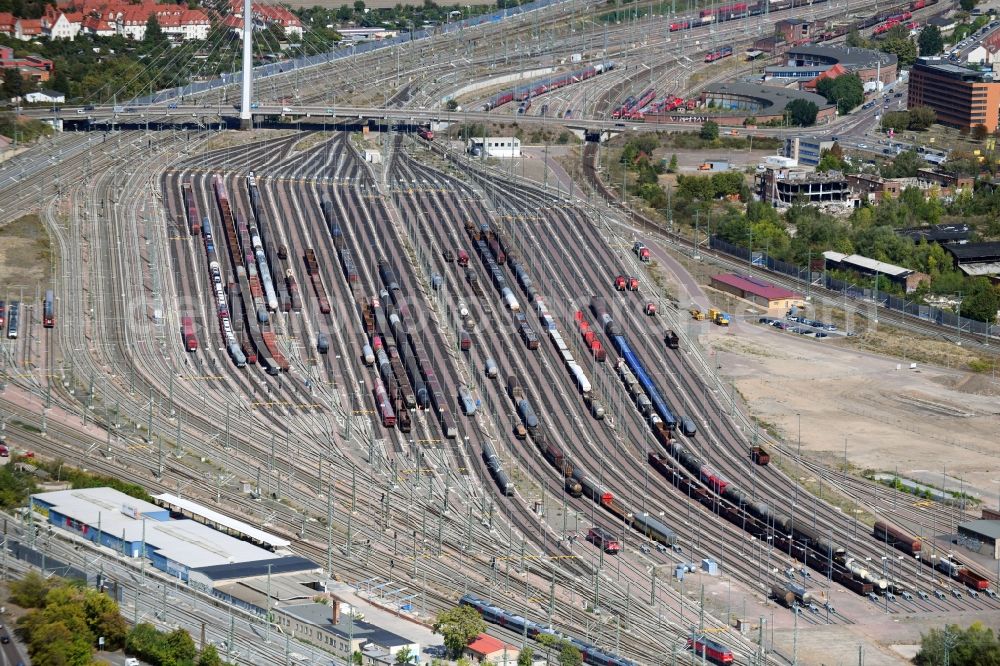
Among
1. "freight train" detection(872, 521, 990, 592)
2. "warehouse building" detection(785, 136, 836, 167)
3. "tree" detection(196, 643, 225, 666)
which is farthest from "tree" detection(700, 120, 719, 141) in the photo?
"tree" detection(196, 643, 225, 666)

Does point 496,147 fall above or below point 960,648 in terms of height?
above

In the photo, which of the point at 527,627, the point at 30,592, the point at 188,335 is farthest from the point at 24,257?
the point at 527,627

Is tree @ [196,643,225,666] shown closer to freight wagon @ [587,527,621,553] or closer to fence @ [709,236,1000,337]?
freight wagon @ [587,527,621,553]

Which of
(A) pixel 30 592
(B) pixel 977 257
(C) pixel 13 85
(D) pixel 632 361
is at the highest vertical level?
(C) pixel 13 85

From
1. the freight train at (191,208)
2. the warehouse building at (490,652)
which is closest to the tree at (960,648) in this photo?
the warehouse building at (490,652)

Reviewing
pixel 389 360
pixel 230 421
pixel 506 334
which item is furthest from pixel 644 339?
pixel 230 421

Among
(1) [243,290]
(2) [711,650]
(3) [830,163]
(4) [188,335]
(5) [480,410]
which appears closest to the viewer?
(2) [711,650]

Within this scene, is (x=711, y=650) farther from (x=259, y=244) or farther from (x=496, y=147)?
(x=496, y=147)
